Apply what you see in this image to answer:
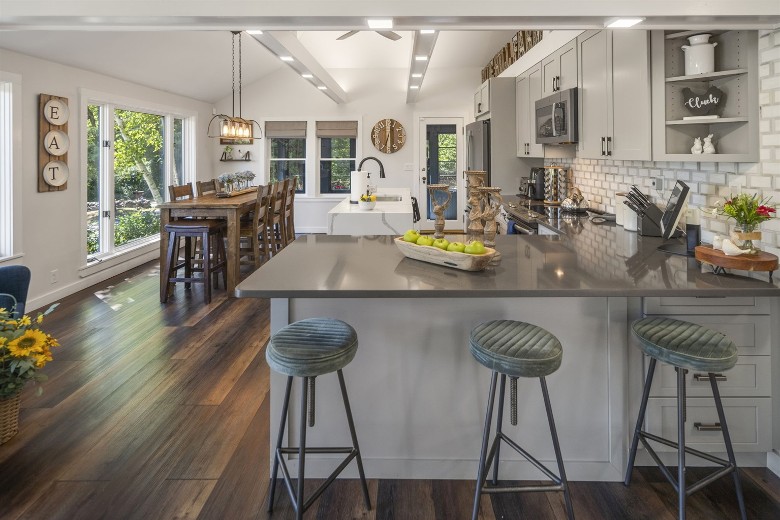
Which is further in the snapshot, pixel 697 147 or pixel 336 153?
pixel 336 153

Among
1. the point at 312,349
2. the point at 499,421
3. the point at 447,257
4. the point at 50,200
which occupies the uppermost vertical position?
the point at 50,200

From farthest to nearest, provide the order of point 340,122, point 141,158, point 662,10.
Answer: point 340,122 < point 141,158 < point 662,10

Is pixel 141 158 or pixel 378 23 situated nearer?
pixel 378 23

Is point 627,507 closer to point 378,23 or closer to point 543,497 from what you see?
point 543,497

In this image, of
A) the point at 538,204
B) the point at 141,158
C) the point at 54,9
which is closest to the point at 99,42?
the point at 141,158

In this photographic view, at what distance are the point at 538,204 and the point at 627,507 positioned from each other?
3448mm

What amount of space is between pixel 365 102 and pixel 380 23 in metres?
6.95

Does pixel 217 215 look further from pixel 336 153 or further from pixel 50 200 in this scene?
pixel 336 153

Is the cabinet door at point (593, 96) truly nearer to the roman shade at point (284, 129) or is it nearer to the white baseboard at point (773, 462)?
the white baseboard at point (773, 462)

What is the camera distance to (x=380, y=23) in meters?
2.37

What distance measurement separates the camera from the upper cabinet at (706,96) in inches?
95.0

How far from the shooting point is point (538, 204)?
16.7 feet

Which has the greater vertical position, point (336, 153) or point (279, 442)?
point (336, 153)

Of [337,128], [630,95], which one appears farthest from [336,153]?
[630,95]
